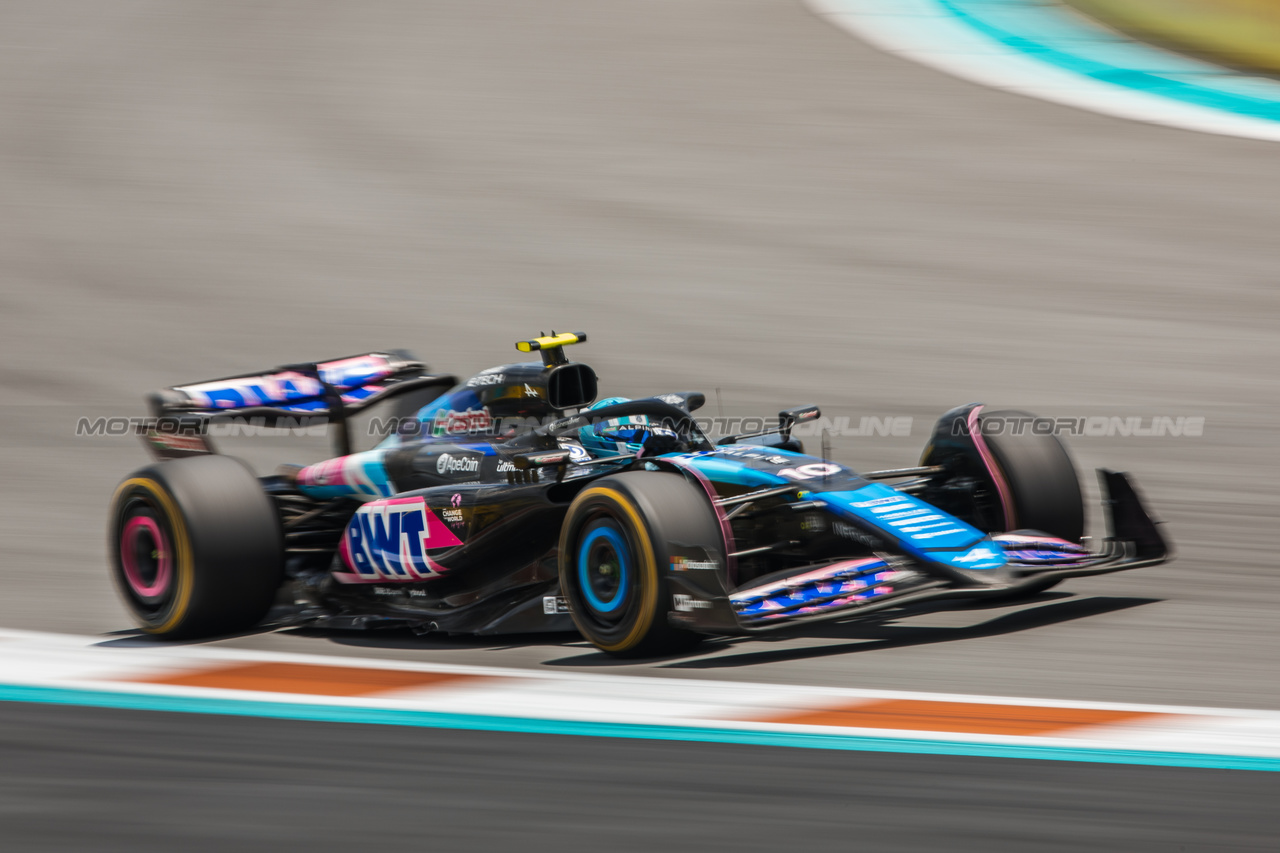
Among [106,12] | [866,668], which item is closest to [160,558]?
[866,668]

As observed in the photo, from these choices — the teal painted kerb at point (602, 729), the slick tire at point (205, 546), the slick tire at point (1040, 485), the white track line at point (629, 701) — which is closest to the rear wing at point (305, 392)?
the slick tire at point (205, 546)

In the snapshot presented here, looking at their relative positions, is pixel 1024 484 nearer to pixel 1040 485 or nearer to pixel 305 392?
pixel 1040 485

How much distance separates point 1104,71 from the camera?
17125 millimetres

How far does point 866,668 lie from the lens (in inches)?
229

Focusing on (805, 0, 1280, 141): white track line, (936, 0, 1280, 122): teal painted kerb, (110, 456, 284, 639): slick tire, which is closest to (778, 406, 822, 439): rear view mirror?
(110, 456, 284, 639): slick tire

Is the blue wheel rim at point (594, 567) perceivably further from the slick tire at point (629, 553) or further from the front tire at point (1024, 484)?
the front tire at point (1024, 484)

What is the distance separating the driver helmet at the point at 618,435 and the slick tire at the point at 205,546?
4.54ft

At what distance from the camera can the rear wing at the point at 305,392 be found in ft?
25.0

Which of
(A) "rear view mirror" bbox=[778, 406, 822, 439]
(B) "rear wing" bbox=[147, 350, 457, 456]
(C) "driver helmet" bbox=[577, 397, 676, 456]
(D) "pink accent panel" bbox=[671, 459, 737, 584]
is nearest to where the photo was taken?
(D) "pink accent panel" bbox=[671, 459, 737, 584]

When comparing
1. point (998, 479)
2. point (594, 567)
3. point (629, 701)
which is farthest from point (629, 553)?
point (998, 479)

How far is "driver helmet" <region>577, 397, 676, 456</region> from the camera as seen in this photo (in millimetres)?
6848

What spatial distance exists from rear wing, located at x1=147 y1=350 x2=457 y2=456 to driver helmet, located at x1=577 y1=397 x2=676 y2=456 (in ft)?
5.53

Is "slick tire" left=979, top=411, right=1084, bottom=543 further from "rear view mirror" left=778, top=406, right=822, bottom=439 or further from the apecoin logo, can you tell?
the apecoin logo

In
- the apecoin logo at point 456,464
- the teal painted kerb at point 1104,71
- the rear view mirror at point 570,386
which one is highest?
the teal painted kerb at point 1104,71
